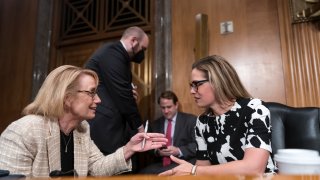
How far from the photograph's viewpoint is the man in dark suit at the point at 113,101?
2115 mm

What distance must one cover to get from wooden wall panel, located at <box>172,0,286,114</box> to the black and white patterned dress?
1370 millimetres

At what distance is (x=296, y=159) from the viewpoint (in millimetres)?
771

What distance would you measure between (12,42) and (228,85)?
3432 millimetres

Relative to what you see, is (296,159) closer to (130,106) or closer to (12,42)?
A: (130,106)

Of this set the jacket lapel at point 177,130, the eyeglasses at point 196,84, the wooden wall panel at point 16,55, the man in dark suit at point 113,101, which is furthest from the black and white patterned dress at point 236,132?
the wooden wall panel at point 16,55

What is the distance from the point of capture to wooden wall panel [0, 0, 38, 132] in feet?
12.2

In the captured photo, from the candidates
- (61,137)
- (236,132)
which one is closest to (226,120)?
(236,132)

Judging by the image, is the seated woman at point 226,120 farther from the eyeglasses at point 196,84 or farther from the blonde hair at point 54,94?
the blonde hair at point 54,94

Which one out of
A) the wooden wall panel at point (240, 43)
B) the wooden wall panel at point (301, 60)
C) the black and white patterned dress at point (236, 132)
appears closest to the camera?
the black and white patterned dress at point (236, 132)

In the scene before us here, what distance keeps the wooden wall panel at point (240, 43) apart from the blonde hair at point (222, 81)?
1.33 m

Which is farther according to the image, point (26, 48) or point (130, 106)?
point (26, 48)

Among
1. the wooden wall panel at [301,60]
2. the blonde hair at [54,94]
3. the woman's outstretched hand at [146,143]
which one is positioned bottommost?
the woman's outstretched hand at [146,143]

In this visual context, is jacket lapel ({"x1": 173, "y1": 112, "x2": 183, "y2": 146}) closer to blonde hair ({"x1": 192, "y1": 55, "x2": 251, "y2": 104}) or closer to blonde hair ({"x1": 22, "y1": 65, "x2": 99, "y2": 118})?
blonde hair ({"x1": 192, "y1": 55, "x2": 251, "y2": 104})

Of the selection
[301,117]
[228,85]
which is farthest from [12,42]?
[301,117]
